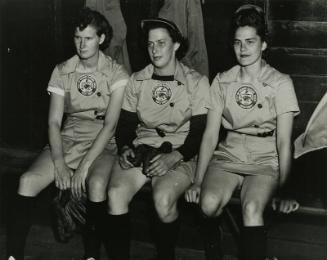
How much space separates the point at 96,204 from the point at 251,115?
4.14 feet

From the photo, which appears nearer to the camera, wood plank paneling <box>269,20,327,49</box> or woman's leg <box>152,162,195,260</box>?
woman's leg <box>152,162,195,260</box>

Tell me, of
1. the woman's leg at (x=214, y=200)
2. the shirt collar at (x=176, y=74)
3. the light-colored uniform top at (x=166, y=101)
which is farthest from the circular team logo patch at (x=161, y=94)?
the woman's leg at (x=214, y=200)

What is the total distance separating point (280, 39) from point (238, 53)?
740 millimetres

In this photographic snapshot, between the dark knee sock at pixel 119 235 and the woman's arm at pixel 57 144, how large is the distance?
468 mm

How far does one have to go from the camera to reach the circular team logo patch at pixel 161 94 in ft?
12.0

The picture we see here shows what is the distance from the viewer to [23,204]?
3.54 meters

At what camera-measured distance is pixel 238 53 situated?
3.36 metres

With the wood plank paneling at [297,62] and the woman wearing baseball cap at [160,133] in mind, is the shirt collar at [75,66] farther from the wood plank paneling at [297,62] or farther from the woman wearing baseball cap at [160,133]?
the wood plank paneling at [297,62]

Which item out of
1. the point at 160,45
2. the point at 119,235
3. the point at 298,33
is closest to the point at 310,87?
the point at 298,33

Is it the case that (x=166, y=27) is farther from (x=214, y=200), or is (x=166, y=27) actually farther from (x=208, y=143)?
(x=214, y=200)

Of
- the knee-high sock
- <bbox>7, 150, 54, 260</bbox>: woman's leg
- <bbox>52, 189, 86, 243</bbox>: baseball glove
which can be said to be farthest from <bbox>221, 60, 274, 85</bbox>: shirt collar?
<bbox>7, 150, 54, 260</bbox>: woman's leg

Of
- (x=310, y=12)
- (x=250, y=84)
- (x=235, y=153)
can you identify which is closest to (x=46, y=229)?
(x=235, y=153)

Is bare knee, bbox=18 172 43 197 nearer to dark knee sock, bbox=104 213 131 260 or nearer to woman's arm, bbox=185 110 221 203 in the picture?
dark knee sock, bbox=104 213 131 260

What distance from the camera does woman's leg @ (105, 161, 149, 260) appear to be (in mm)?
3332
